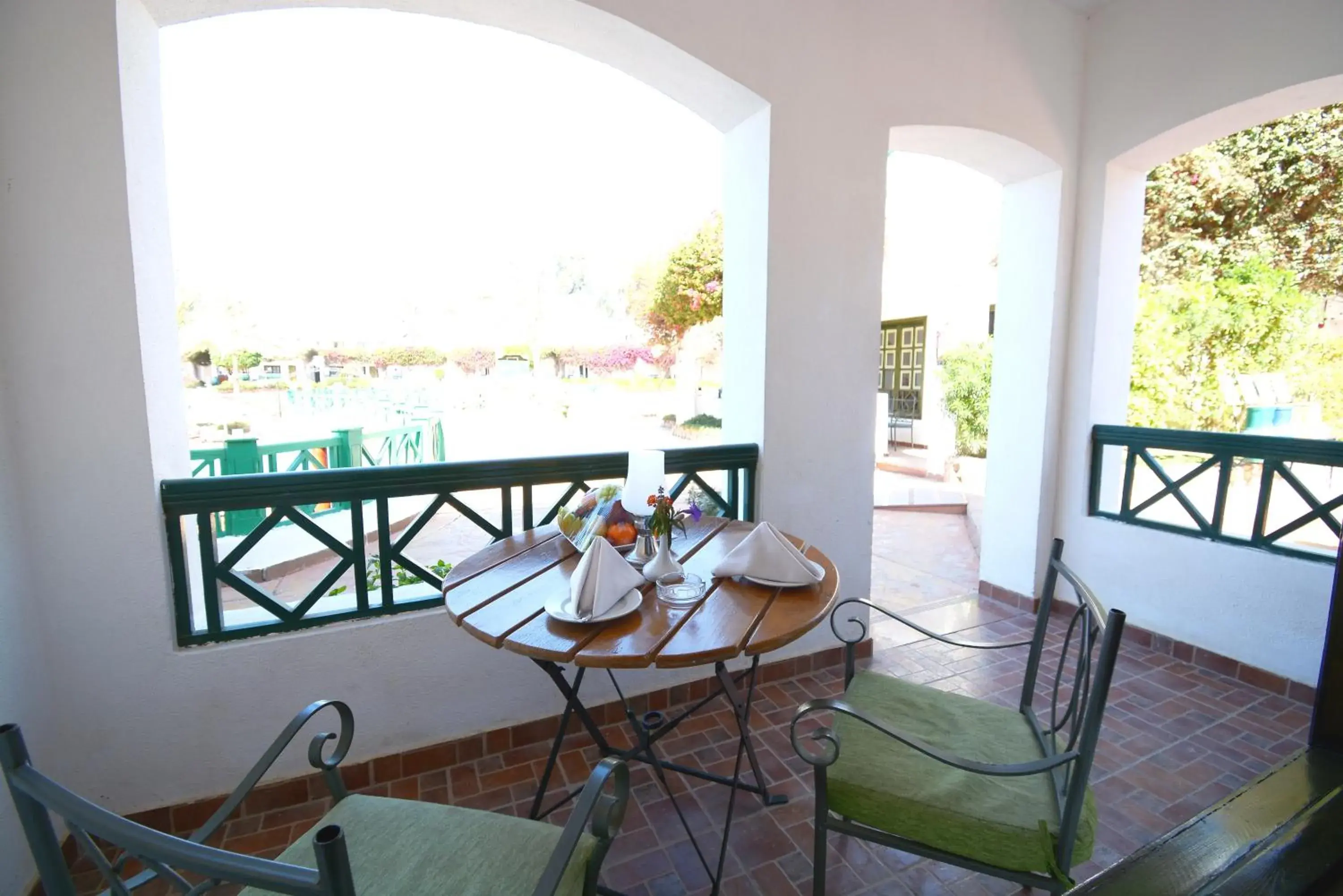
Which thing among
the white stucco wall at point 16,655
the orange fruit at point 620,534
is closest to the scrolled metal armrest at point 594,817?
the orange fruit at point 620,534

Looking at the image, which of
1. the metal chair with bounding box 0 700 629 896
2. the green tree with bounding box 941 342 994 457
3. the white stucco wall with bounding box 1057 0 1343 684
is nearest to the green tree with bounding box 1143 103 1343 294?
the green tree with bounding box 941 342 994 457

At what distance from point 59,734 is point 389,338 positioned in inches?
399

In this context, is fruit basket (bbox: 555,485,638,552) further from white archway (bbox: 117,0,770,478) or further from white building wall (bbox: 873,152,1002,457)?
white building wall (bbox: 873,152,1002,457)

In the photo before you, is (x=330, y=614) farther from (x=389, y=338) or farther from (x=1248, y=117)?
(x=389, y=338)

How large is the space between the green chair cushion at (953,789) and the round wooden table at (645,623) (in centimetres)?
31

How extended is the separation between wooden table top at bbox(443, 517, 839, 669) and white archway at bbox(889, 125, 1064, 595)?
232cm

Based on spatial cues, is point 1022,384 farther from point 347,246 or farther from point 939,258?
point 347,246

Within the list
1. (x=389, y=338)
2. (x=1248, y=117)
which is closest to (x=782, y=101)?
(x=1248, y=117)

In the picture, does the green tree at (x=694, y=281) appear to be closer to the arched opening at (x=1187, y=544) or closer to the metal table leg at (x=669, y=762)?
the arched opening at (x=1187, y=544)

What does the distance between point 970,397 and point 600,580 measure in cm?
882

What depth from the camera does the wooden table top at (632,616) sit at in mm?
1185

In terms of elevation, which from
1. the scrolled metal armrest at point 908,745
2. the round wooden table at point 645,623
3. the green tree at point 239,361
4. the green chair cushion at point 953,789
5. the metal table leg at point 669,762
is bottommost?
the metal table leg at point 669,762

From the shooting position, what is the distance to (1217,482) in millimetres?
3164

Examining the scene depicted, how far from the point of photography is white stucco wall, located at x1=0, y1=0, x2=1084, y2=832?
5.14 feet
